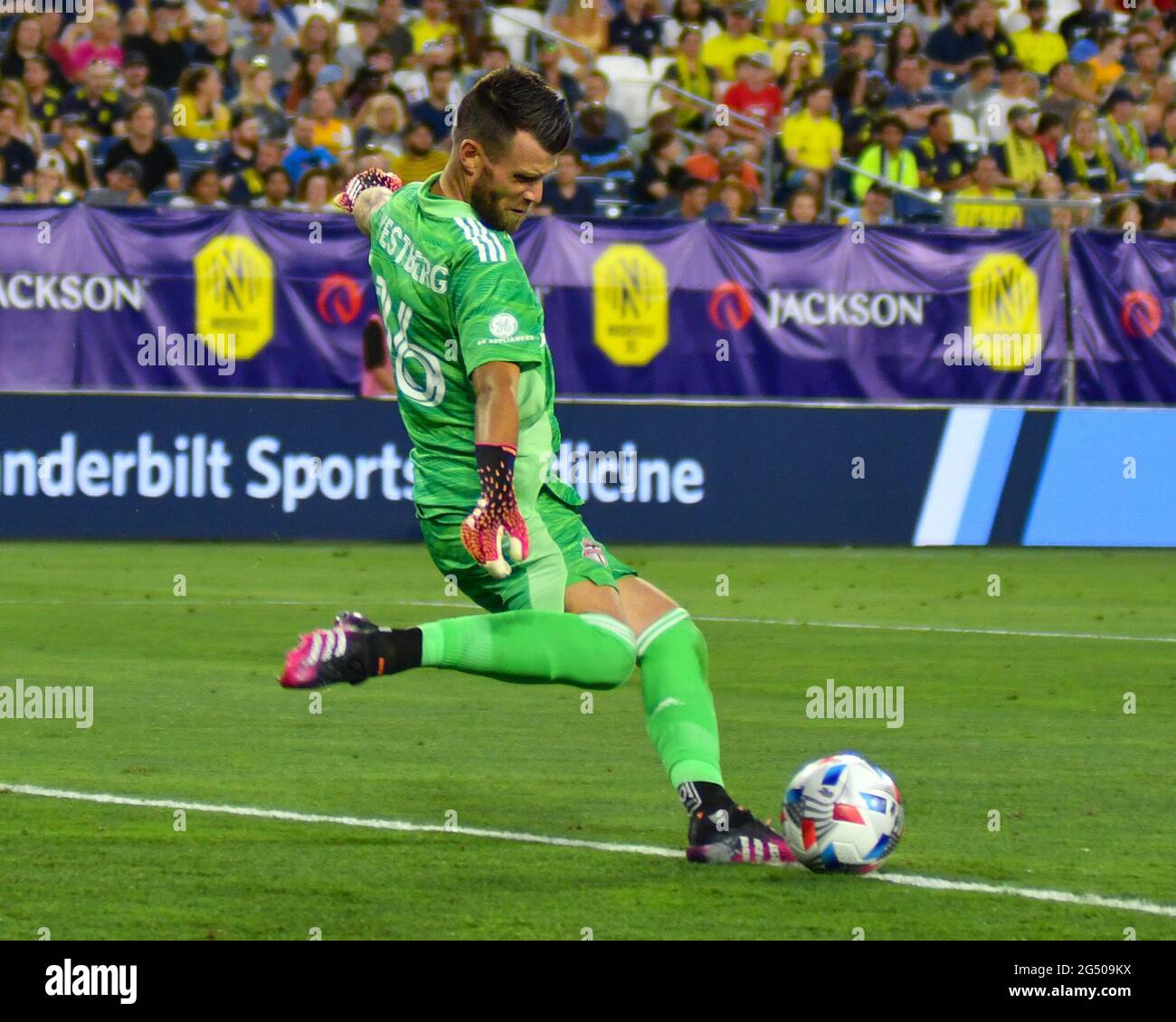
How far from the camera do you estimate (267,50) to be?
2108 centimetres

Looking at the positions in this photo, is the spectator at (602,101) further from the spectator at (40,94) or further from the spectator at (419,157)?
the spectator at (40,94)

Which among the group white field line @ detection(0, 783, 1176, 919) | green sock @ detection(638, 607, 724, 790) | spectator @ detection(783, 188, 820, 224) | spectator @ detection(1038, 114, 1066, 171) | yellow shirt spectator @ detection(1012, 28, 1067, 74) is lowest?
white field line @ detection(0, 783, 1176, 919)

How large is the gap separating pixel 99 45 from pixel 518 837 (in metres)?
15.4

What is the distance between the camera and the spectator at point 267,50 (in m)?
20.9

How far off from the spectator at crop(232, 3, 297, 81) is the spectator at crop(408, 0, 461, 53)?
124 cm

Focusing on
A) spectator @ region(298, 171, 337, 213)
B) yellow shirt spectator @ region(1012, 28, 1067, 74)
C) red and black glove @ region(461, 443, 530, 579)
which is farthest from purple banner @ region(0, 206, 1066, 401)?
red and black glove @ region(461, 443, 530, 579)

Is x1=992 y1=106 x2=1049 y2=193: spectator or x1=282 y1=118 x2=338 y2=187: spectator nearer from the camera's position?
x1=282 y1=118 x2=338 y2=187: spectator

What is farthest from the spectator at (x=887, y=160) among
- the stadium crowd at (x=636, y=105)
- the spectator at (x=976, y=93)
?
the spectator at (x=976, y=93)

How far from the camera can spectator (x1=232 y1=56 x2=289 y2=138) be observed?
2003cm

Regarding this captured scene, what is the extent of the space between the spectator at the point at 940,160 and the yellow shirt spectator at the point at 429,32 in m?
4.74

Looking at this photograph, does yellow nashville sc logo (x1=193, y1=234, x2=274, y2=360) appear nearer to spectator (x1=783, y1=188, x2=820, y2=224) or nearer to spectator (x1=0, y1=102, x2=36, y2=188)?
spectator (x1=0, y1=102, x2=36, y2=188)

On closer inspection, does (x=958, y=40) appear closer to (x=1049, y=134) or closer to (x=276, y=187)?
(x=1049, y=134)
